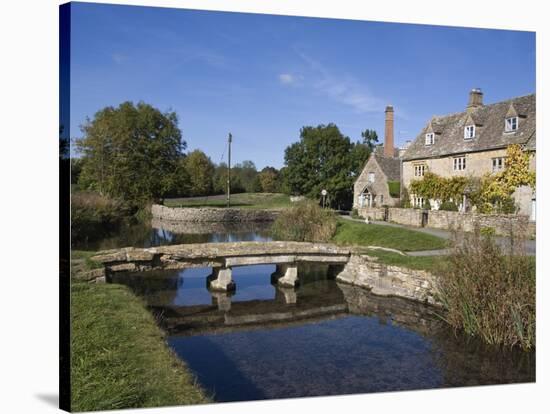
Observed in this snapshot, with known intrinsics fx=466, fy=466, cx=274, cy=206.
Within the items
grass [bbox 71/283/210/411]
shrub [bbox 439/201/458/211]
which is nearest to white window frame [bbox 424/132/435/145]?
shrub [bbox 439/201/458/211]

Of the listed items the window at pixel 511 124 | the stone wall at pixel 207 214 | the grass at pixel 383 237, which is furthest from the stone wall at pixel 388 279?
the stone wall at pixel 207 214

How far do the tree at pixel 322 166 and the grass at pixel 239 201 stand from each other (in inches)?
88.9

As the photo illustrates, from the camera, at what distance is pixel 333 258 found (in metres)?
12.3

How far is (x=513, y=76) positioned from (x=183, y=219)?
2757 centimetres

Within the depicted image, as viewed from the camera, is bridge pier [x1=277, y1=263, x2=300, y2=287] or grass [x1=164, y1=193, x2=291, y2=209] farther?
grass [x1=164, y1=193, x2=291, y2=209]

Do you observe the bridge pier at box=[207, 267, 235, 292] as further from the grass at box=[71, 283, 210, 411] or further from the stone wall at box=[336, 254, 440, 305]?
the grass at box=[71, 283, 210, 411]

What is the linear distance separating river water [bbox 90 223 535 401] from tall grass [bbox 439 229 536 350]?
274mm

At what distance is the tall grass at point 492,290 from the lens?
23.1 feet

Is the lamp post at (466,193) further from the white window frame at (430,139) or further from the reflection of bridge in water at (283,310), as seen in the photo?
the reflection of bridge in water at (283,310)

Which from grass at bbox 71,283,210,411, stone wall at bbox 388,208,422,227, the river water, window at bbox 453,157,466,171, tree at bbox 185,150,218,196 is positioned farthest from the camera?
tree at bbox 185,150,218,196

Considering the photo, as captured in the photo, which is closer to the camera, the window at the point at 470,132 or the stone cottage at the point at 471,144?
the stone cottage at the point at 471,144

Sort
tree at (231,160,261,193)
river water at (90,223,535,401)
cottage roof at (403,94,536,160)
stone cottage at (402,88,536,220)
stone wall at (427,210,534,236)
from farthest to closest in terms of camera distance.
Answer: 1. tree at (231,160,261,193)
2. cottage roof at (403,94,536,160)
3. stone cottage at (402,88,536,220)
4. stone wall at (427,210,534,236)
5. river water at (90,223,535,401)

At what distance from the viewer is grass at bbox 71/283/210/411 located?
4.52 meters

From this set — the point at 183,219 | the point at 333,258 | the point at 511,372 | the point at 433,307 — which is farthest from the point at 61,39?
the point at 183,219
